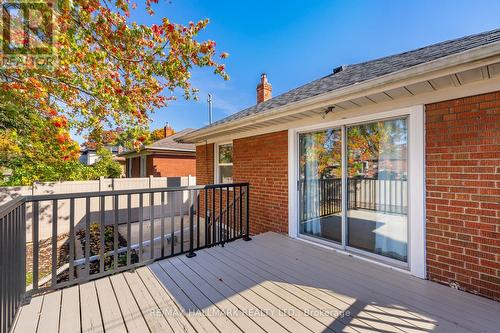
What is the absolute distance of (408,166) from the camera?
2.91 meters

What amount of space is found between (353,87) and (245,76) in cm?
1132

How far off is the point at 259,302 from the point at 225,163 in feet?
15.4

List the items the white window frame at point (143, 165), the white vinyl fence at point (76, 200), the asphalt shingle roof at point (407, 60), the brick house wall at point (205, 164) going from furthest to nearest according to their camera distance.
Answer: the white window frame at point (143, 165), the brick house wall at point (205, 164), the white vinyl fence at point (76, 200), the asphalt shingle roof at point (407, 60)

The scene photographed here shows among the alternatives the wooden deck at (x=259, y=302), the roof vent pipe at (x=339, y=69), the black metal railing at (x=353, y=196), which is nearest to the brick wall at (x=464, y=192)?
the wooden deck at (x=259, y=302)

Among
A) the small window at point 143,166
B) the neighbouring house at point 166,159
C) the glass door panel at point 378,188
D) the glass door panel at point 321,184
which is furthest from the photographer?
the small window at point 143,166

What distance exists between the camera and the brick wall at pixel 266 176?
456 centimetres

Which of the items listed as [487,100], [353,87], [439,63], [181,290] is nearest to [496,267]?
[487,100]

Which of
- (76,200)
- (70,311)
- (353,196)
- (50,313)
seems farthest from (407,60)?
(76,200)

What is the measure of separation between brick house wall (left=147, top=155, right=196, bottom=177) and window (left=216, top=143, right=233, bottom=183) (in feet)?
23.9

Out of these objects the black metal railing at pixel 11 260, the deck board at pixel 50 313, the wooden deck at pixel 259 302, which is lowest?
the wooden deck at pixel 259 302

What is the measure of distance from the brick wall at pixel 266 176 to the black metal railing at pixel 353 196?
476 millimetres

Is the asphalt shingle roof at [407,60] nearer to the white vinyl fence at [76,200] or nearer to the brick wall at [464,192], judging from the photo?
the brick wall at [464,192]

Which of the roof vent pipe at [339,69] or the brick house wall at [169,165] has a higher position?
the roof vent pipe at [339,69]

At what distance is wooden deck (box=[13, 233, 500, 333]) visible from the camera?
6.16 feet
